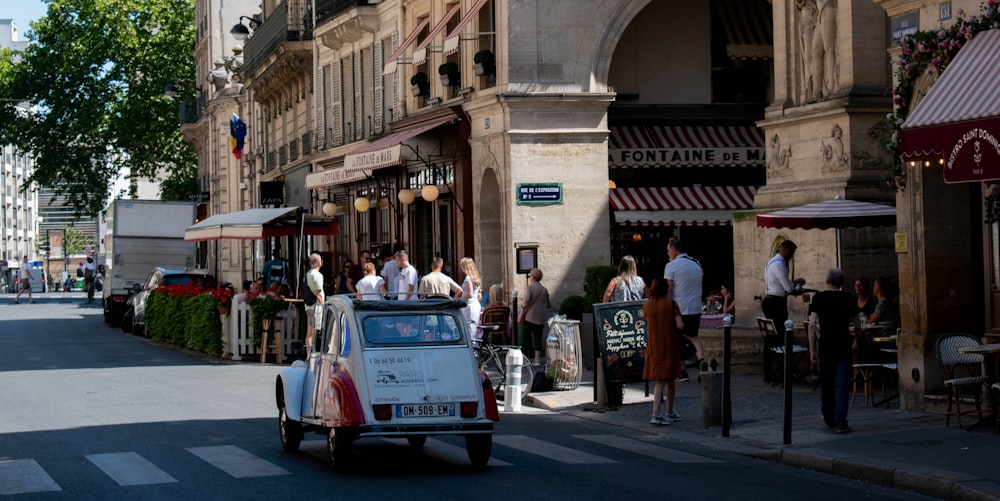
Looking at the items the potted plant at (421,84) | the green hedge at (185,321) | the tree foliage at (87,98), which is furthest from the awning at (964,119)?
the tree foliage at (87,98)

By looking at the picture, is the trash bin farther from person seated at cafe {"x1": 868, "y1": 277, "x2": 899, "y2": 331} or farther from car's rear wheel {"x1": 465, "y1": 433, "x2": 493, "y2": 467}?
car's rear wheel {"x1": 465, "y1": 433, "x2": 493, "y2": 467}

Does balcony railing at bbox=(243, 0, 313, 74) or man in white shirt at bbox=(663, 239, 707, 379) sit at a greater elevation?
balcony railing at bbox=(243, 0, 313, 74)

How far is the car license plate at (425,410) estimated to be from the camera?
12.6 metres

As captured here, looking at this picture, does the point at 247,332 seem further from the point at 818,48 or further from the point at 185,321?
the point at 818,48

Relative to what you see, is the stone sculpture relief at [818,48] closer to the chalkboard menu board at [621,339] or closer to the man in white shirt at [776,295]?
the man in white shirt at [776,295]

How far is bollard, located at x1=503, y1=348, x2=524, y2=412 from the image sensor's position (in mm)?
18562

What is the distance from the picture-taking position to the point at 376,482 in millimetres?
11992

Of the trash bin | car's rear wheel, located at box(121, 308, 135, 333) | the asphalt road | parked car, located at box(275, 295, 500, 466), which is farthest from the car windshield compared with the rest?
car's rear wheel, located at box(121, 308, 135, 333)

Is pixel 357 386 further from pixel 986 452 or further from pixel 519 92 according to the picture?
pixel 519 92

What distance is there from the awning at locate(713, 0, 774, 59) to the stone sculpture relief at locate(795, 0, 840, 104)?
10.3 m

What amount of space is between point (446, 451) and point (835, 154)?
8313mm

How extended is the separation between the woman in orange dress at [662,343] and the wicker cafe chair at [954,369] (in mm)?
2684

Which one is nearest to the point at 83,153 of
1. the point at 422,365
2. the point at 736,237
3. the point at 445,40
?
the point at 445,40

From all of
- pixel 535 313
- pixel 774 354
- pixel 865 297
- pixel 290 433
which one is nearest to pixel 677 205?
pixel 535 313
